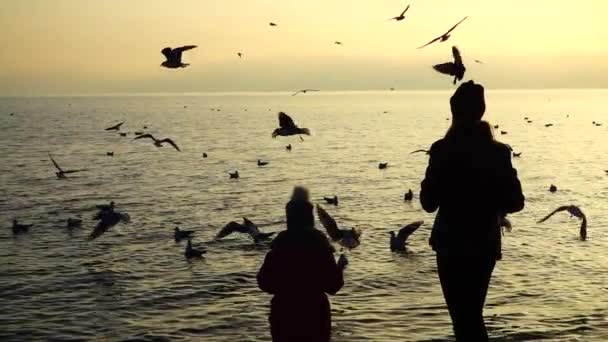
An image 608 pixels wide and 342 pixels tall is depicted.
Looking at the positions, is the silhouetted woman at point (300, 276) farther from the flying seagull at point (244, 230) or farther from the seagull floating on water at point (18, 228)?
the seagull floating on water at point (18, 228)

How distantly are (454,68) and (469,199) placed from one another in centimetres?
581

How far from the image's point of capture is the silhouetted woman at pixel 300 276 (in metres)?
5.96

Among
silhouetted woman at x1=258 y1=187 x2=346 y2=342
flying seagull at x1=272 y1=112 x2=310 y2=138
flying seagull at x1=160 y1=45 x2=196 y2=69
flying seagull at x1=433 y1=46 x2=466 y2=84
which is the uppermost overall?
flying seagull at x1=160 y1=45 x2=196 y2=69

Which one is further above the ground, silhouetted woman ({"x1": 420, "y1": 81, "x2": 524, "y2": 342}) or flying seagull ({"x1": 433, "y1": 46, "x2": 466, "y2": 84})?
flying seagull ({"x1": 433, "y1": 46, "x2": 466, "y2": 84})

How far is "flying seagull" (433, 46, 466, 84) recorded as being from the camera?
36.2 feet

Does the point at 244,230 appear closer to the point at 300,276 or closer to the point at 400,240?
the point at 400,240

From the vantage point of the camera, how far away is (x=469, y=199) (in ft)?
18.6

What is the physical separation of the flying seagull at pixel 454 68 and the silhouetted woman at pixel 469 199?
5.38 m

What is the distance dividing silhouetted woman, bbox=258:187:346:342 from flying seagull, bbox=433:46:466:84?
5704mm

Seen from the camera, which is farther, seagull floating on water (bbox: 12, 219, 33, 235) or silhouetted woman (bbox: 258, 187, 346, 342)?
seagull floating on water (bbox: 12, 219, 33, 235)

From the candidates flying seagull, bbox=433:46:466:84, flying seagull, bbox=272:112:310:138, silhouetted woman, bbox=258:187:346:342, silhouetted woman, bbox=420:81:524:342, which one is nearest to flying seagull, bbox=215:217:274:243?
flying seagull, bbox=272:112:310:138

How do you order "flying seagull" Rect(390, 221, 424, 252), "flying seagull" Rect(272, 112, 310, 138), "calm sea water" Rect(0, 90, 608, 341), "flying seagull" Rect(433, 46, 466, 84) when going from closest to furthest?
"flying seagull" Rect(433, 46, 466, 84) < "flying seagull" Rect(272, 112, 310, 138) < "calm sea water" Rect(0, 90, 608, 341) < "flying seagull" Rect(390, 221, 424, 252)

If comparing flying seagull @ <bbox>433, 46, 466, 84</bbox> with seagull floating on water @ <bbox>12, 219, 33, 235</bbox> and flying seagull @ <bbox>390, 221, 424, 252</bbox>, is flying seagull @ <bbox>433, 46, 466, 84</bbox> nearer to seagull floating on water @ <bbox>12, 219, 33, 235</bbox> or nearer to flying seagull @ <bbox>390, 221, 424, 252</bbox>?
flying seagull @ <bbox>390, 221, 424, 252</bbox>

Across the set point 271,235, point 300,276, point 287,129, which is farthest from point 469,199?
point 271,235
